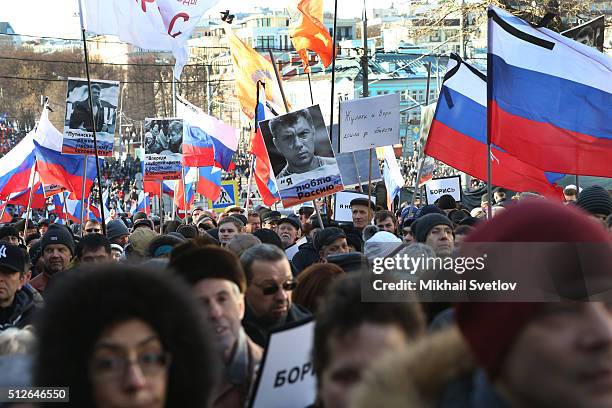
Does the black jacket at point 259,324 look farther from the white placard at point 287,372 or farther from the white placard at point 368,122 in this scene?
the white placard at point 368,122

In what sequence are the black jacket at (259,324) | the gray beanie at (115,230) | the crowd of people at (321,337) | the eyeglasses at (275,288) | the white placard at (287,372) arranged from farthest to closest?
the gray beanie at (115,230), the eyeglasses at (275,288), the black jacket at (259,324), the white placard at (287,372), the crowd of people at (321,337)

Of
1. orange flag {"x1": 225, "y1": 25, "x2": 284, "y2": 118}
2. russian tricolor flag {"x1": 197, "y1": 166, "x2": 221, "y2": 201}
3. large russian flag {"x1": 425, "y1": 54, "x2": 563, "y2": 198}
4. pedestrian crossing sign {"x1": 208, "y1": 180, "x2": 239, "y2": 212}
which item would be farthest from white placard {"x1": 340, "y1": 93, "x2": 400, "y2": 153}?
pedestrian crossing sign {"x1": 208, "y1": 180, "x2": 239, "y2": 212}

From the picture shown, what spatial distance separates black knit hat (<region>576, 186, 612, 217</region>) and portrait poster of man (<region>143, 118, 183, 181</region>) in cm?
1009

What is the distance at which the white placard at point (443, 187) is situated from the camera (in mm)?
20234

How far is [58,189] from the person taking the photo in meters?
24.0

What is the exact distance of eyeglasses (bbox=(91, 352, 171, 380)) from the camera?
2.99 metres

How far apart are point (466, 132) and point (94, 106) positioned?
15.3ft

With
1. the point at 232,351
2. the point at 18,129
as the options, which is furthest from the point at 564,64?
the point at 18,129

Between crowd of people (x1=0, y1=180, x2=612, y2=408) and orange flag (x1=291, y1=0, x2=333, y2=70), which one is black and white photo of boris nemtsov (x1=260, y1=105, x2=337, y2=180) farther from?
crowd of people (x1=0, y1=180, x2=612, y2=408)

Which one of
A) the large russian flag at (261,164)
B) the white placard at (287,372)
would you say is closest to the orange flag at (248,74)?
the large russian flag at (261,164)

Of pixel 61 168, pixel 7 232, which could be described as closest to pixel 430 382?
pixel 7 232

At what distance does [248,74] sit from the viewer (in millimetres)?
19766

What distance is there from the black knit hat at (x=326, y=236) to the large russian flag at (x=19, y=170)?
1274 cm

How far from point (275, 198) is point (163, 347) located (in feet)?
56.7
